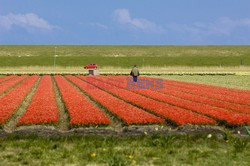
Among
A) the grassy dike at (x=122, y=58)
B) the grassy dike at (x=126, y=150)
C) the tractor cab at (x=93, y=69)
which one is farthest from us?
the grassy dike at (x=122, y=58)

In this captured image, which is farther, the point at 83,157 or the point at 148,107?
the point at 148,107

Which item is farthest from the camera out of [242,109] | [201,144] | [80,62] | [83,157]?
[80,62]

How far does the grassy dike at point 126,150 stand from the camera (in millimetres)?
9422

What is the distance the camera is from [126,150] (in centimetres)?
1038

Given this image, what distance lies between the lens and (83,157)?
31.9 ft

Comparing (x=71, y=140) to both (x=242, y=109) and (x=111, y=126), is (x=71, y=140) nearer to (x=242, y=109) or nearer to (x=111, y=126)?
(x=111, y=126)

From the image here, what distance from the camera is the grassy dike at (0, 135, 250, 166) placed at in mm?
9422

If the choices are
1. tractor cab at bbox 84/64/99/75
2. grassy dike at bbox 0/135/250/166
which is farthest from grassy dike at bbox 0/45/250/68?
grassy dike at bbox 0/135/250/166

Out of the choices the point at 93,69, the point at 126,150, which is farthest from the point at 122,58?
the point at 126,150

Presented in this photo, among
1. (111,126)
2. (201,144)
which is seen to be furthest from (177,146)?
Answer: (111,126)

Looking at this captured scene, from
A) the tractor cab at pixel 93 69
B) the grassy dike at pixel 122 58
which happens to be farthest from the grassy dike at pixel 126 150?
the grassy dike at pixel 122 58

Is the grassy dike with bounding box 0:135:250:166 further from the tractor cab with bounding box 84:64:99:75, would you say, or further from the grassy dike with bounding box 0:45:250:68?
the grassy dike with bounding box 0:45:250:68

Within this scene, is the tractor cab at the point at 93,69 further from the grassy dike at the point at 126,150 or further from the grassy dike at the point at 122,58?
the grassy dike at the point at 126,150

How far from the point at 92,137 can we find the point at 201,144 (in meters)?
2.91
